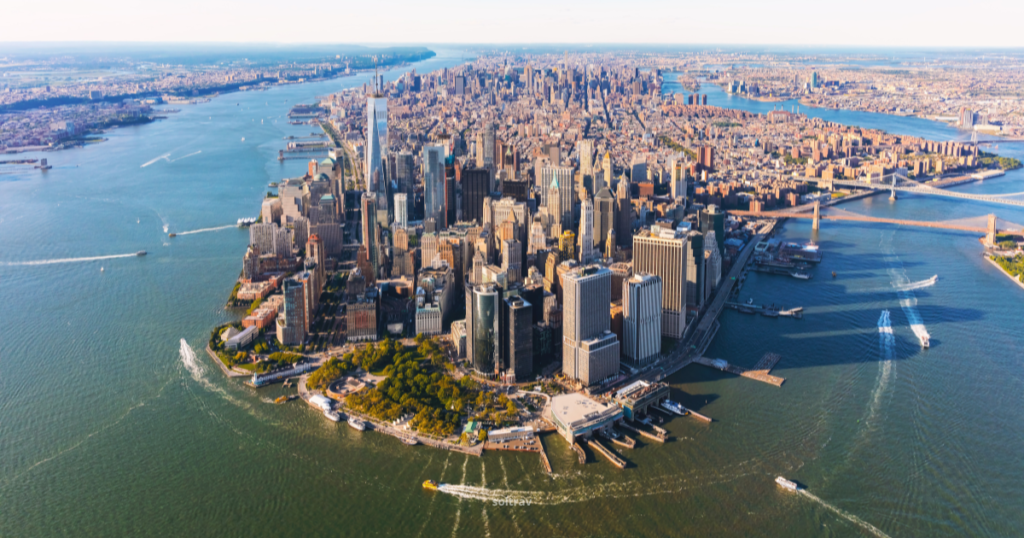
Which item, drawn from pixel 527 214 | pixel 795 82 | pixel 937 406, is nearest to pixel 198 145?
pixel 527 214

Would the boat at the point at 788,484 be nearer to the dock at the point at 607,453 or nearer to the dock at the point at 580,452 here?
the dock at the point at 607,453

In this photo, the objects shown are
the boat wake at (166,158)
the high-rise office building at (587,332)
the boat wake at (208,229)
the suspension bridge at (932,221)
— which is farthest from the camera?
the boat wake at (166,158)

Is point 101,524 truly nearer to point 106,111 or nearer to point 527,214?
point 527,214

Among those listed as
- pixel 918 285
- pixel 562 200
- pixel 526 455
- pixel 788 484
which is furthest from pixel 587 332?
pixel 918 285

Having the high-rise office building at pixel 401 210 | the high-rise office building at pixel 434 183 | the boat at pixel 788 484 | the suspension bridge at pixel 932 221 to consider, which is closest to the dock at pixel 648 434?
the boat at pixel 788 484

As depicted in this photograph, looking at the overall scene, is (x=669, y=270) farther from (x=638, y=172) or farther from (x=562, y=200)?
(x=638, y=172)
